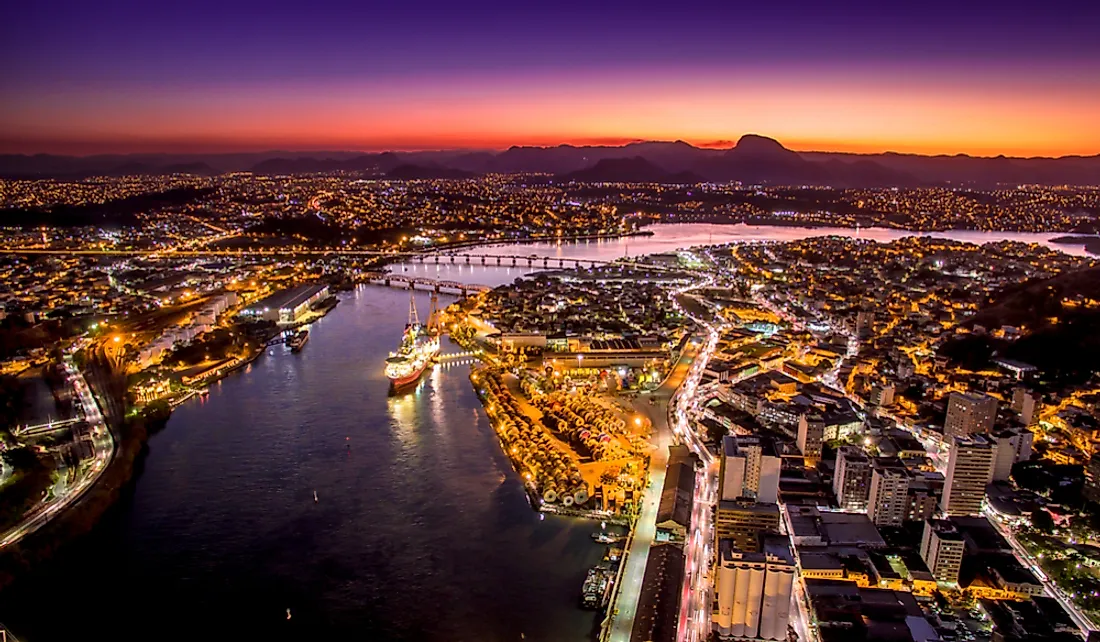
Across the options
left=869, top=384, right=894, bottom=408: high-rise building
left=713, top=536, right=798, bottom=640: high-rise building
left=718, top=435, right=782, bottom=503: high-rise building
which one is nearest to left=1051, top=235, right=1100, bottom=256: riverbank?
left=869, top=384, right=894, bottom=408: high-rise building

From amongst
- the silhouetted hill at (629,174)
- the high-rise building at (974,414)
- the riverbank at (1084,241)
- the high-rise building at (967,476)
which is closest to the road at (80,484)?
the high-rise building at (967,476)

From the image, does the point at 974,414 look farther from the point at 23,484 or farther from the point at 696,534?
the point at 23,484

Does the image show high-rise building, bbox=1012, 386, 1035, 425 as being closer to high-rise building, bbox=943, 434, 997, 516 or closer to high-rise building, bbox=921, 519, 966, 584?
high-rise building, bbox=943, 434, 997, 516

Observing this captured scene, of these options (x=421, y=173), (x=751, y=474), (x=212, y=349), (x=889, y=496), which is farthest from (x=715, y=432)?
(x=421, y=173)

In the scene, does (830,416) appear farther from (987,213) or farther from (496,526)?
(987,213)

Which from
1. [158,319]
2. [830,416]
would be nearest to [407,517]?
[830,416]
